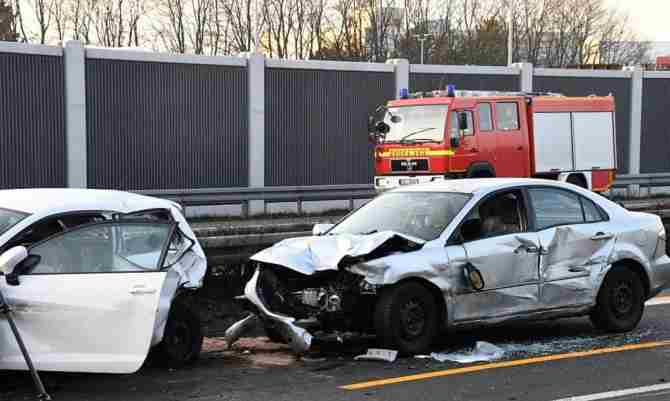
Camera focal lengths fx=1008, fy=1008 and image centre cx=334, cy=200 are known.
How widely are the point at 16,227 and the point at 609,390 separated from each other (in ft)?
14.5

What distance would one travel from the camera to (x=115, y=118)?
23.8m

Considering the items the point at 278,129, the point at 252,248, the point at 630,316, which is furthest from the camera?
the point at 278,129

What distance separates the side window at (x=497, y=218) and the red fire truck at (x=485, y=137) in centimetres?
1017

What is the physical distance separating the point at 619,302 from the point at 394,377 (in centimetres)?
303

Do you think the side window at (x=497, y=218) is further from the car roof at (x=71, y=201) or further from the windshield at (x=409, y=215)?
the car roof at (x=71, y=201)

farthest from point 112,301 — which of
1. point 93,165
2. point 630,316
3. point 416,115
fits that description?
point 93,165

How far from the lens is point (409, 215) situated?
9.15 m

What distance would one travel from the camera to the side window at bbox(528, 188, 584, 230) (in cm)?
938

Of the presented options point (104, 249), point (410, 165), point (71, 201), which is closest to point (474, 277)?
point (104, 249)

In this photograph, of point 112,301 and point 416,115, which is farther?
point 416,115

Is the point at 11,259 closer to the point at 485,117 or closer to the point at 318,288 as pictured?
the point at 318,288

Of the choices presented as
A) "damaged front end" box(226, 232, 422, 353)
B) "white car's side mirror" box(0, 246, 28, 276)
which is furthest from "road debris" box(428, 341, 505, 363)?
"white car's side mirror" box(0, 246, 28, 276)

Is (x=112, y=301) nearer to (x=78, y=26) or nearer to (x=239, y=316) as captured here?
(x=239, y=316)

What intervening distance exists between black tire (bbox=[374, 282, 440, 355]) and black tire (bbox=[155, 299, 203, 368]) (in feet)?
4.80
